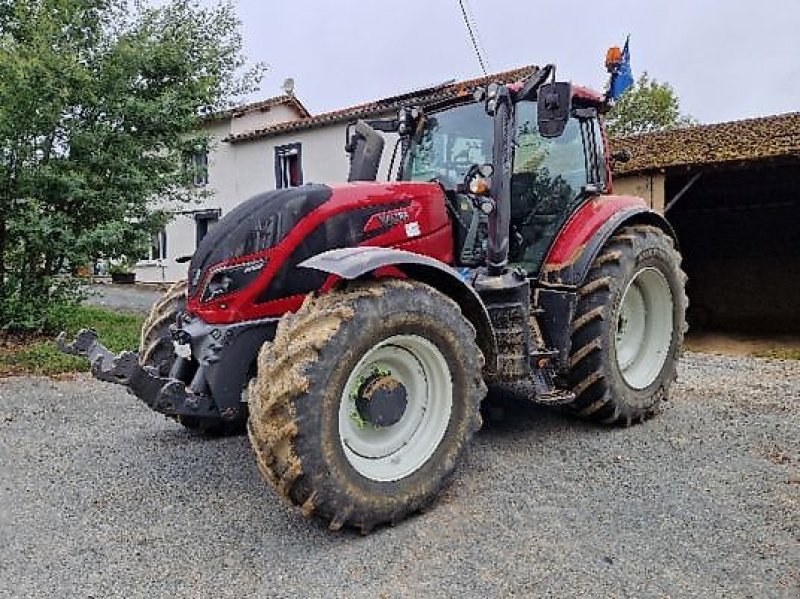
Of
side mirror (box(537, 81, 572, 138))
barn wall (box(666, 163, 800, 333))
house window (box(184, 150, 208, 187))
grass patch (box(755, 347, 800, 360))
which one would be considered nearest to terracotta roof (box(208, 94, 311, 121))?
house window (box(184, 150, 208, 187))

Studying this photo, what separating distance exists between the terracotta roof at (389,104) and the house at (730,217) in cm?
291

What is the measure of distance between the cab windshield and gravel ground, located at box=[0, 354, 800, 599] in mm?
1690

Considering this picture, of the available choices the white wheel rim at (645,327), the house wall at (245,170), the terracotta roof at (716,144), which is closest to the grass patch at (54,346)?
the white wheel rim at (645,327)

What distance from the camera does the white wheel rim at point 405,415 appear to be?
307 centimetres

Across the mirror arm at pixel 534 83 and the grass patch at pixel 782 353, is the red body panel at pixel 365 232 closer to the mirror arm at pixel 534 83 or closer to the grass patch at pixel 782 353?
the mirror arm at pixel 534 83

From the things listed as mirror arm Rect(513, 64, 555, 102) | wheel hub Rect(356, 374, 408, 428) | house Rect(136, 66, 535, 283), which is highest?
house Rect(136, 66, 535, 283)

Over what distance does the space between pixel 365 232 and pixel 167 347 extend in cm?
141

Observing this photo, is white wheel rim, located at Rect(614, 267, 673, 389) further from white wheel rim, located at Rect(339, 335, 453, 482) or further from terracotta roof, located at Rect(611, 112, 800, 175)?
terracotta roof, located at Rect(611, 112, 800, 175)

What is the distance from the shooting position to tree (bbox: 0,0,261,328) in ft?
25.7

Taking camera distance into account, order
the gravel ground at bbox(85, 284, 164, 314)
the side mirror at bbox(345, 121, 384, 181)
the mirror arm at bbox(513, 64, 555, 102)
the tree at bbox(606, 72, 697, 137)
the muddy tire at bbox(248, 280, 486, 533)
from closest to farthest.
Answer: the muddy tire at bbox(248, 280, 486, 533), the mirror arm at bbox(513, 64, 555, 102), the side mirror at bbox(345, 121, 384, 181), the gravel ground at bbox(85, 284, 164, 314), the tree at bbox(606, 72, 697, 137)

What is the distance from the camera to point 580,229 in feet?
14.2

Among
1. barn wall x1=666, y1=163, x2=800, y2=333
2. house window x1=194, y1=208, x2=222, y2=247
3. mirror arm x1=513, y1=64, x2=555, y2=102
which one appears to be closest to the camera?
mirror arm x1=513, y1=64, x2=555, y2=102

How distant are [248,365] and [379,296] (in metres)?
0.77

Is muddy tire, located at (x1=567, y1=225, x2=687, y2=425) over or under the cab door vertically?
under
